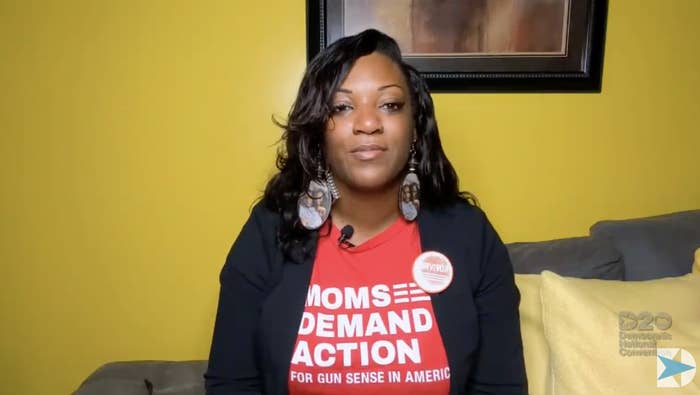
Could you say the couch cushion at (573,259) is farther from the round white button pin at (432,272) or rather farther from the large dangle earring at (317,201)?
the large dangle earring at (317,201)

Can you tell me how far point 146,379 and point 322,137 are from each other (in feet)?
2.52

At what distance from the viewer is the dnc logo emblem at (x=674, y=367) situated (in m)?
1.13

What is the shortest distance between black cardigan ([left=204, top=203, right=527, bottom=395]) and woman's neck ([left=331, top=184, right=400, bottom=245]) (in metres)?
0.08

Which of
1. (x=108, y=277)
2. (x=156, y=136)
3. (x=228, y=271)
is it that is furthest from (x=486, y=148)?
(x=108, y=277)

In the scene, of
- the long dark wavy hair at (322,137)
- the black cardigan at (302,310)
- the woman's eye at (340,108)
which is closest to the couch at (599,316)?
the black cardigan at (302,310)

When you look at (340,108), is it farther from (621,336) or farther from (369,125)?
(621,336)

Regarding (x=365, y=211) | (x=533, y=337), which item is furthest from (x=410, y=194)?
(x=533, y=337)

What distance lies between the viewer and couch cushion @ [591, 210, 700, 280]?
140cm

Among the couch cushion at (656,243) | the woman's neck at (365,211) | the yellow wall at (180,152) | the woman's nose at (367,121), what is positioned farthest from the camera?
the yellow wall at (180,152)

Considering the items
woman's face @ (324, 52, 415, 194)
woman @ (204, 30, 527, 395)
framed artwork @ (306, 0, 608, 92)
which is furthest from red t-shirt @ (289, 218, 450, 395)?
framed artwork @ (306, 0, 608, 92)

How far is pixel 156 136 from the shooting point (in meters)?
1.56

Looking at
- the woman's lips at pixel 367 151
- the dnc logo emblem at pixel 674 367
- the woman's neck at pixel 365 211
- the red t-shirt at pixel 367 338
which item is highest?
the woman's lips at pixel 367 151

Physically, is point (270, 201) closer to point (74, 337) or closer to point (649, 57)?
point (74, 337)

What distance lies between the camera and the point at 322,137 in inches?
45.1
